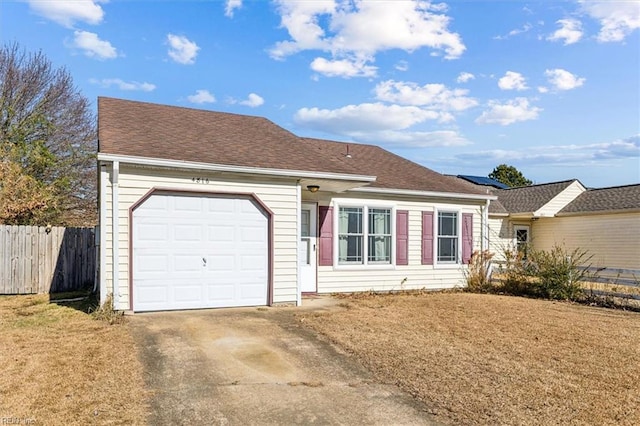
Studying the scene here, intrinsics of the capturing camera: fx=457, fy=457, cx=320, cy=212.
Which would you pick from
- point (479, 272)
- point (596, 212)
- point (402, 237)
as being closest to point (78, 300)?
point (402, 237)

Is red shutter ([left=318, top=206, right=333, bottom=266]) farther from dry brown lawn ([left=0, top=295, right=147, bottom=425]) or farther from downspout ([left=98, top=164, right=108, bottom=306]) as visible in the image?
dry brown lawn ([left=0, top=295, right=147, bottom=425])

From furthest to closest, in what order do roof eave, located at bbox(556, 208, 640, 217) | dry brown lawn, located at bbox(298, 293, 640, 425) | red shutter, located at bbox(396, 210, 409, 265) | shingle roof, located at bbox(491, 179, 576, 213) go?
shingle roof, located at bbox(491, 179, 576, 213) → roof eave, located at bbox(556, 208, 640, 217) → red shutter, located at bbox(396, 210, 409, 265) → dry brown lawn, located at bbox(298, 293, 640, 425)

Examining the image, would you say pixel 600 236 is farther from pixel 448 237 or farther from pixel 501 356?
pixel 501 356

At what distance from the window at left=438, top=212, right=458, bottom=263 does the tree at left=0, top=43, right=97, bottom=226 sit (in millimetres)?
12792

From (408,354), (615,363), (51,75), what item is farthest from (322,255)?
(51,75)

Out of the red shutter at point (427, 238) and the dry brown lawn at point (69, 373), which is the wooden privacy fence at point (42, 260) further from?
the red shutter at point (427, 238)

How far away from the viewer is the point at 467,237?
1341 cm

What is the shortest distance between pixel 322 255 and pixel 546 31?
819 cm

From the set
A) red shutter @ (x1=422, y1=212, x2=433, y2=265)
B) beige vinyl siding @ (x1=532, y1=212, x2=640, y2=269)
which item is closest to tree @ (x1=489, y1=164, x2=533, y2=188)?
beige vinyl siding @ (x1=532, y1=212, x2=640, y2=269)

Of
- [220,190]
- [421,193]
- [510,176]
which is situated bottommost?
A: [220,190]

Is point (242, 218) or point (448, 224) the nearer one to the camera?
point (242, 218)

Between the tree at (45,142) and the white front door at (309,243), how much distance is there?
9455 millimetres

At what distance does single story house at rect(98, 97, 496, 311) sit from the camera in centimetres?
812

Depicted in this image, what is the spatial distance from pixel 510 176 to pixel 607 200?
29267mm
